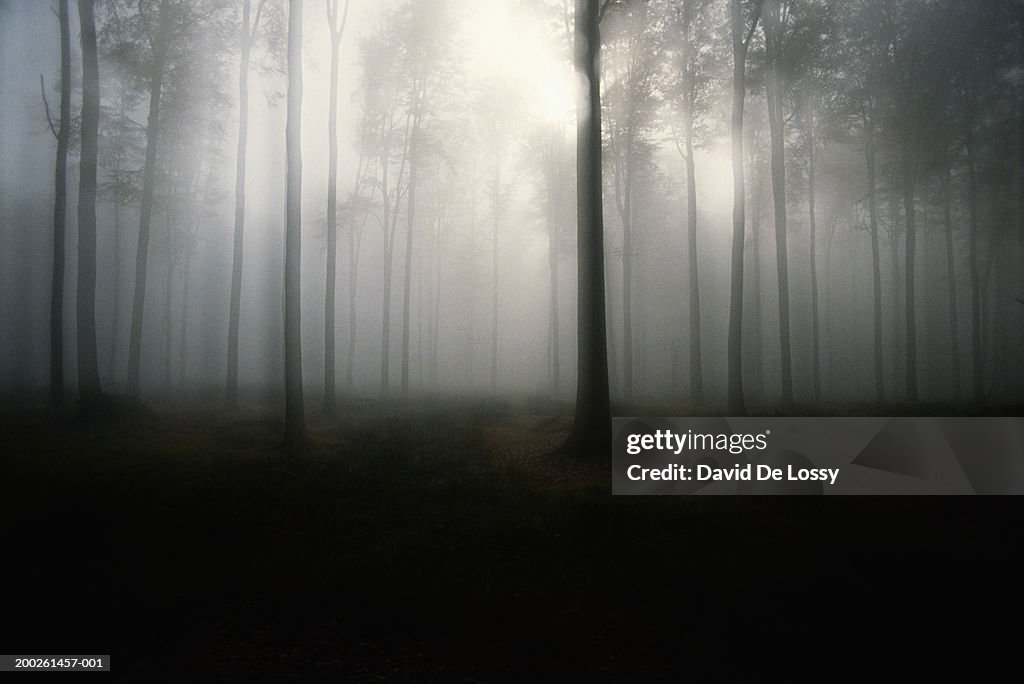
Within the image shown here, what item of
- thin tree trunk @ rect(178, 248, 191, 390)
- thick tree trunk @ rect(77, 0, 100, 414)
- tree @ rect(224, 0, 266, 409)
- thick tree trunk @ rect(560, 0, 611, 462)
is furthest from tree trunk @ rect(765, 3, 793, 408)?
thin tree trunk @ rect(178, 248, 191, 390)

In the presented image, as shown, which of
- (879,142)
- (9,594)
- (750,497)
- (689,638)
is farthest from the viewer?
(879,142)

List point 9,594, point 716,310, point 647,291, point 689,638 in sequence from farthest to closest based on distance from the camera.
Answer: point 716,310, point 647,291, point 9,594, point 689,638

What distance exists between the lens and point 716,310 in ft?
160

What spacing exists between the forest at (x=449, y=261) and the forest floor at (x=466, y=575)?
4 cm

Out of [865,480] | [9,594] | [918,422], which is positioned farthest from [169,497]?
[918,422]

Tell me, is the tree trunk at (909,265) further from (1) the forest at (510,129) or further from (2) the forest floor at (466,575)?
(2) the forest floor at (466,575)

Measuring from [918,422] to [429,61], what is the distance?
72.5 ft

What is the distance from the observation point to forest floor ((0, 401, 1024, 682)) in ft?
11.0

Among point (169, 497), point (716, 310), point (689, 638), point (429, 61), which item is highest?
point (429, 61)

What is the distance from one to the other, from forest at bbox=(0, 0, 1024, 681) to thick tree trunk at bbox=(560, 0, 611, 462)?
7 cm

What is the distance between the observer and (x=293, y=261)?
10195mm

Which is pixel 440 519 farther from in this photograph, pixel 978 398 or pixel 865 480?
pixel 978 398

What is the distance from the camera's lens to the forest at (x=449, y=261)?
13.6 ft

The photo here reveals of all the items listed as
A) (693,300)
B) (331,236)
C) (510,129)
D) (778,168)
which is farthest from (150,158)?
(778,168)
